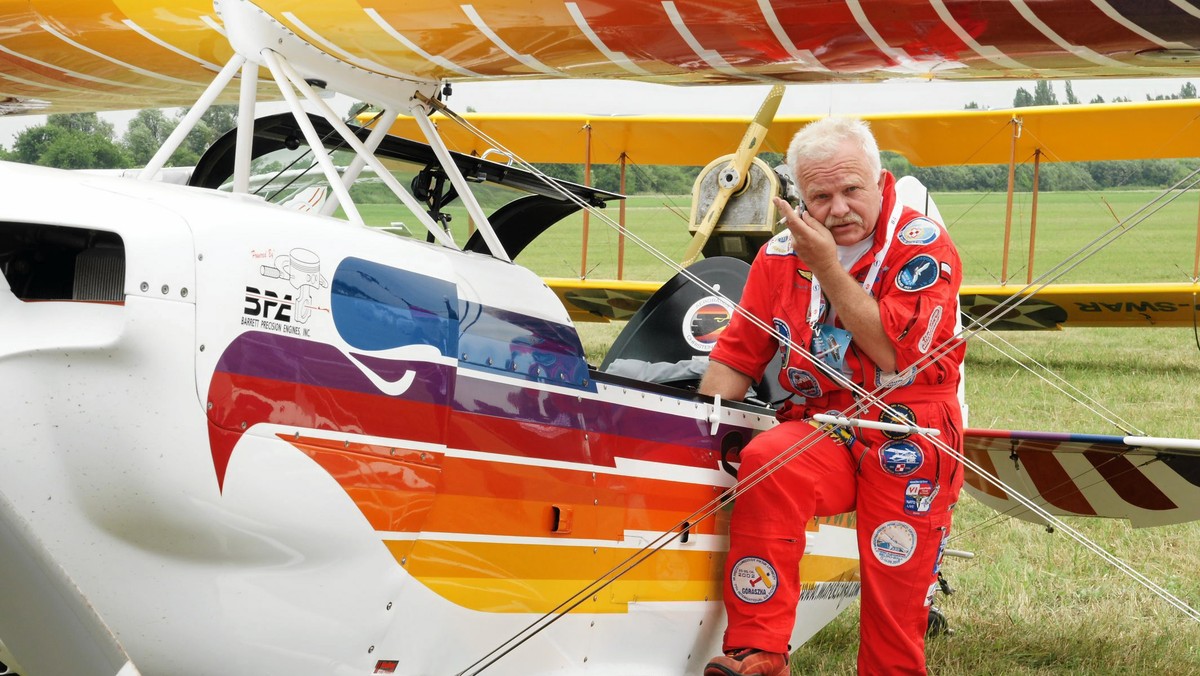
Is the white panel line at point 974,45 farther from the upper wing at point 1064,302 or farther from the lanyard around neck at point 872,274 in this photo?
the upper wing at point 1064,302

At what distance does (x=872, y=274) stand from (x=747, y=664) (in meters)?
1.19

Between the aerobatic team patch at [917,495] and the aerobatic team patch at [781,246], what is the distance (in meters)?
0.79

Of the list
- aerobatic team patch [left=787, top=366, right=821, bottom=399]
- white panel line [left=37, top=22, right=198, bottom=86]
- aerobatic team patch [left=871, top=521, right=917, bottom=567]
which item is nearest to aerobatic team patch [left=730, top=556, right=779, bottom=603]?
aerobatic team patch [left=871, top=521, right=917, bottom=567]

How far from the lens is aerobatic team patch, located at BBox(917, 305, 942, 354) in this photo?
11.0 feet

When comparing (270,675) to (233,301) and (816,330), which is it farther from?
(816,330)

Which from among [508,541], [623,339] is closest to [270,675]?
[508,541]

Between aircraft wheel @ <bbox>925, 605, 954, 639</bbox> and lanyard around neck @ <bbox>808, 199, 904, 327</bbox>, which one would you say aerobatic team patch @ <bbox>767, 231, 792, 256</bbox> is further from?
aircraft wheel @ <bbox>925, 605, 954, 639</bbox>

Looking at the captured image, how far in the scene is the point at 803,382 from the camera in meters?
3.62

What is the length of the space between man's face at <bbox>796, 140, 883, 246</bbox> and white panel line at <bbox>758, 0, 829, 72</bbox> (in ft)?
0.93

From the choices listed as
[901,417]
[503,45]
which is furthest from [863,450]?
[503,45]

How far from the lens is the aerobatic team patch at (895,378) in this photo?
3.36 metres

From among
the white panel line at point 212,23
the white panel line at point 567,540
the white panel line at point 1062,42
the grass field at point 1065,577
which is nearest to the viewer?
the white panel line at point 567,540

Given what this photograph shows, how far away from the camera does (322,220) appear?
2643mm

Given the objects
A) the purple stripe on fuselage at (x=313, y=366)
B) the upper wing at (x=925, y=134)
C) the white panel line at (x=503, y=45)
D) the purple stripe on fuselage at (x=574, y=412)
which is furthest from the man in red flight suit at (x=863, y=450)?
the upper wing at (x=925, y=134)
